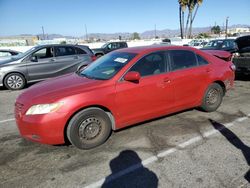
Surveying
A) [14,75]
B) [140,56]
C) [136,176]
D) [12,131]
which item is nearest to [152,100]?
[140,56]

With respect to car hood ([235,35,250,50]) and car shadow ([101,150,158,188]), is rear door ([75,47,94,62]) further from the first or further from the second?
car shadow ([101,150,158,188])

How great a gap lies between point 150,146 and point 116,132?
0.86 meters

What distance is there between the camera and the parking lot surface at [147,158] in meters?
3.01

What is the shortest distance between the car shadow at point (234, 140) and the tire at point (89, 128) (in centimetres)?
202

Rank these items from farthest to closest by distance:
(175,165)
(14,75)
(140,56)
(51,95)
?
(14,75)
(140,56)
(51,95)
(175,165)

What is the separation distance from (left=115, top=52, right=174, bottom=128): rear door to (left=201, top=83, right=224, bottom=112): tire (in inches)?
40.6

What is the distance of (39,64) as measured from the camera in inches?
364

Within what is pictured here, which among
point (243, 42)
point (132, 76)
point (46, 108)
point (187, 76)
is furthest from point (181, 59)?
point (243, 42)

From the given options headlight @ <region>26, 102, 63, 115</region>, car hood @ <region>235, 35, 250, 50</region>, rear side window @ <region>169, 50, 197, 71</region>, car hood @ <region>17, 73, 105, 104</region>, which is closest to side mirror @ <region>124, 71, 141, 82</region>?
car hood @ <region>17, 73, 105, 104</region>

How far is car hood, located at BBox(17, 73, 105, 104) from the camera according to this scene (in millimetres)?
3641

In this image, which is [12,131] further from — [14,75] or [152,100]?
[14,75]

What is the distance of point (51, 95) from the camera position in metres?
3.68

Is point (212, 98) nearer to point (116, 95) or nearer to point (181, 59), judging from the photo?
point (181, 59)

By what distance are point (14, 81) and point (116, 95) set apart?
646 cm
